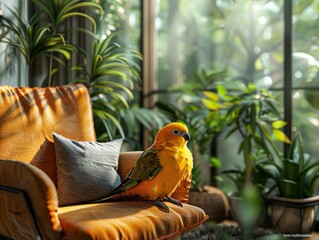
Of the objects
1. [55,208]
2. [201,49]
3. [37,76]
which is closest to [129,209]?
[55,208]

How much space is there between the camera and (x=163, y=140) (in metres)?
1.84

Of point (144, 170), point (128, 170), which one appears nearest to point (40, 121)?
point (128, 170)

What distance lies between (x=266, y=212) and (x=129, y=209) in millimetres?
1491

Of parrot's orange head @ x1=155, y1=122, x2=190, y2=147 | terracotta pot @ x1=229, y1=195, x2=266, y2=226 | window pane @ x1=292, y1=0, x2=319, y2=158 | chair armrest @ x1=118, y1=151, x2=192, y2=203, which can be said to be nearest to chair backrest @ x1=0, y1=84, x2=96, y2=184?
chair armrest @ x1=118, y1=151, x2=192, y2=203

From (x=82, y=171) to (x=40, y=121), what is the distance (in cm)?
36

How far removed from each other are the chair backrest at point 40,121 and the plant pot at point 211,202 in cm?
109

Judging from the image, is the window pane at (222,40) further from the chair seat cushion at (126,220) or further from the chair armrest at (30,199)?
the chair armrest at (30,199)

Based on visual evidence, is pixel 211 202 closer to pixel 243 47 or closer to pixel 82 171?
pixel 243 47

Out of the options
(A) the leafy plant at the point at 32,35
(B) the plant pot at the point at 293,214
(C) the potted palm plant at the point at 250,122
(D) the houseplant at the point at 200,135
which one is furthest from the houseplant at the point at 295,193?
(A) the leafy plant at the point at 32,35

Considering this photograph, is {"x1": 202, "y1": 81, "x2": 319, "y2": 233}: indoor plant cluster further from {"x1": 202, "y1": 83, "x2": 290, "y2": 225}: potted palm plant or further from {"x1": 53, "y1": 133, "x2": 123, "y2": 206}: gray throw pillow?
{"x1": 53, "y1": 133, "x2": 123, "y2": 206}: gray throw pillow

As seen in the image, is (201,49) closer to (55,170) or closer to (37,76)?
(37,76)

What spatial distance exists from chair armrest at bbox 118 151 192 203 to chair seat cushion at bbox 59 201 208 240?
0.11m

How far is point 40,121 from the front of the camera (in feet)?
6.73

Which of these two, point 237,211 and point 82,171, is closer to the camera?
point 82,171
